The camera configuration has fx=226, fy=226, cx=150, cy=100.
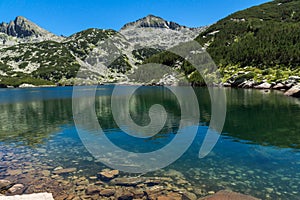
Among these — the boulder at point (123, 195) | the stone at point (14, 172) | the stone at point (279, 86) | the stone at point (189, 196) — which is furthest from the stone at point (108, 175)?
the stone at point (279, 86)

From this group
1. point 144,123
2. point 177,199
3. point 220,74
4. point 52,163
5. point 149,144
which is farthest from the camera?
point 220,74

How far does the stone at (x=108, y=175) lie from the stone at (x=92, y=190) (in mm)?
1377

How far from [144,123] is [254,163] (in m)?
22.0

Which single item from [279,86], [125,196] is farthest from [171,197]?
[279,86]

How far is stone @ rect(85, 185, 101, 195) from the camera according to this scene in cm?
1461

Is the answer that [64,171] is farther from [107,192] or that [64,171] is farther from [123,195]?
[123,195]

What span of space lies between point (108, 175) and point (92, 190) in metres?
2.41

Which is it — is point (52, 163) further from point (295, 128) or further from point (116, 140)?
point (295, 128)

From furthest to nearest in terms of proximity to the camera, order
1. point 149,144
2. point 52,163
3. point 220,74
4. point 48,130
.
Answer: point 220,74, point 48,130, point 149,144, point 52,163

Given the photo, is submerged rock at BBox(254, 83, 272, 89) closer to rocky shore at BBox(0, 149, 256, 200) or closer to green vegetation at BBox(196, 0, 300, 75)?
green vegetation at BBox(196, 0, 300, 75)

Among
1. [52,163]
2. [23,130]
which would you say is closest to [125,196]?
[52,163]

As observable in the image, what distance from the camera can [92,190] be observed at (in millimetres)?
14828

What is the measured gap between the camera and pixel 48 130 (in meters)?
34.4

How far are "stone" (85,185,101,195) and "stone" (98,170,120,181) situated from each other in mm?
1377
